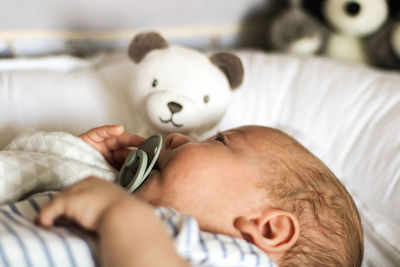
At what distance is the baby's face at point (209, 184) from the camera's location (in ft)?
1.96

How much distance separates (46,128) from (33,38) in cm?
35

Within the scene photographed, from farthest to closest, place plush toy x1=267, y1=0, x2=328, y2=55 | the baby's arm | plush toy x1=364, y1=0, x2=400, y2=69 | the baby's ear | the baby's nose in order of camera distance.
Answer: plush toy x1=267, y1=0, x2=328, y2=55
plush toy x1=364, y1=0, x2=400, y2=69
the baby's nose
the baby's ear
the baby's arm

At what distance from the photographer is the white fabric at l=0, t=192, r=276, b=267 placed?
0.46 metres

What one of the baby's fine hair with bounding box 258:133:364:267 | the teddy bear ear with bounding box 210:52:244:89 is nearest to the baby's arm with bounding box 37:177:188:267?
the baby's fine hair with bounding box 258:133:364:267

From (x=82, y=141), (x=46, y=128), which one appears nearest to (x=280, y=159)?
(x=82, y=141)

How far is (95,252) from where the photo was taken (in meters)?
0.50

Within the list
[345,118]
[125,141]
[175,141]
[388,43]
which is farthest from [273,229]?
[388,43]

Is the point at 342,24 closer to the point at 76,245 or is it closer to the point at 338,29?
the point at 338,29

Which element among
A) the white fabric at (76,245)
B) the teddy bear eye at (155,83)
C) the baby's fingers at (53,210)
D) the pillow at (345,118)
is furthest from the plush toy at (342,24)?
the baby's fingers at (53,210)

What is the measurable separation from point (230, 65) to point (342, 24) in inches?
20.7

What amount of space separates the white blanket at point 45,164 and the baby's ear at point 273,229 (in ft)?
0.82

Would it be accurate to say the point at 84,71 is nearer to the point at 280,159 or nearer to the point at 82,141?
the point at 82,141

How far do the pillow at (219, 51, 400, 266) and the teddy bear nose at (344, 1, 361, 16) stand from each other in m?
0.18

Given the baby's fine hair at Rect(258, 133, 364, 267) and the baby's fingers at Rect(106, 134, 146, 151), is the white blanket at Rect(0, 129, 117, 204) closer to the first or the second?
the baby's fingers at Rect(106, 134, 146, 151)
